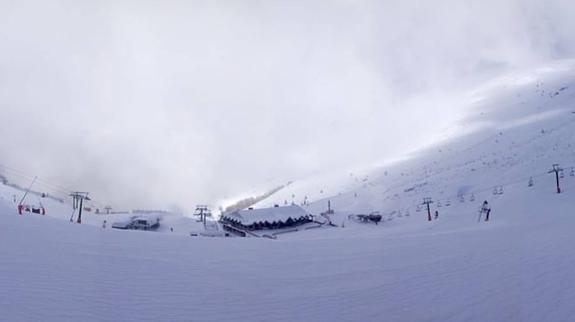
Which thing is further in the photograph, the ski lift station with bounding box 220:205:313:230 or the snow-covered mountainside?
the ski lift station with bounding box 220:205:313:230

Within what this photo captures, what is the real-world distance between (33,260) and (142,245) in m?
3.77

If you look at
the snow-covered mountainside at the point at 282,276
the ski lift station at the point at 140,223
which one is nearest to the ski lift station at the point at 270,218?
the ski lift station at the point at 140,223

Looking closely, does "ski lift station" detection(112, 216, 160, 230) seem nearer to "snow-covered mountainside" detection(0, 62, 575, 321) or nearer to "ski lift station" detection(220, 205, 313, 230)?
"ski lift station" detection(220, 205, 313, 230)

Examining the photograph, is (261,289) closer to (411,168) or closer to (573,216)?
(573,216)

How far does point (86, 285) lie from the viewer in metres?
10.1

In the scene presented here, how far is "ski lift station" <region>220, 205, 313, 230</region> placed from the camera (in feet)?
149

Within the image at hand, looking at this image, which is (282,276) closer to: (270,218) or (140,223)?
(270,218)

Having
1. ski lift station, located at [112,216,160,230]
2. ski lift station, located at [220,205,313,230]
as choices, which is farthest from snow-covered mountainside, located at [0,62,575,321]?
ski lift station, located at [112,216,160,230]

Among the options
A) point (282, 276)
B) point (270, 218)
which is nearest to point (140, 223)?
point (270, 218)

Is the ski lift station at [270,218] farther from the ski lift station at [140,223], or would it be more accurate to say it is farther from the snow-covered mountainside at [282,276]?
the snow-covered mountainside at [282,276]

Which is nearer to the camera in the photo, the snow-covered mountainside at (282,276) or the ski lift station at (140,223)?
the snow-covered mountainside at (282,276)

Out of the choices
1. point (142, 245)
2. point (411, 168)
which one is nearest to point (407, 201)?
point (411, 168)

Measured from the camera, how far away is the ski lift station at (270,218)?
45.3 meters

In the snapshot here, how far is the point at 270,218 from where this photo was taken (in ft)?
150
